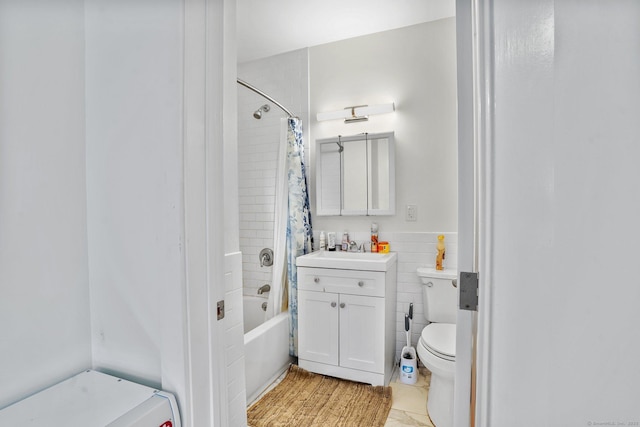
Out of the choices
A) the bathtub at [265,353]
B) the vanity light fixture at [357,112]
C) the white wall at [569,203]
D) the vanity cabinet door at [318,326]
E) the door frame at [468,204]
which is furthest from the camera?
the vanity light fixture at [357,112]

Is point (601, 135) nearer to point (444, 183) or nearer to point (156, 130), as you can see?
point (156, 130)

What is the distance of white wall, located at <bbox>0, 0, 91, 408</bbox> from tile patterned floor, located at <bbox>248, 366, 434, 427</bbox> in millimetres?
1387

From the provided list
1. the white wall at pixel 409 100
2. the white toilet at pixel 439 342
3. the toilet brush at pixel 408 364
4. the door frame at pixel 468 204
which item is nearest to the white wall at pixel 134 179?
the door frame at pixel 468 204

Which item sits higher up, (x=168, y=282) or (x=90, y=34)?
(x=90, y=34)

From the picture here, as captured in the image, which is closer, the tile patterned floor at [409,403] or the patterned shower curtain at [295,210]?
the tile patterned floor at [409,403]

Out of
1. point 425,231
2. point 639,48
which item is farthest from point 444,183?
point 639,48

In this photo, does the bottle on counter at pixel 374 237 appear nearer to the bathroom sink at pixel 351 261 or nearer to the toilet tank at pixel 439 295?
the bathroom sink at pixel 351 261

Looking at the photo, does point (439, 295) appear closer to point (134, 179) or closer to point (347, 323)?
point (347, 323)

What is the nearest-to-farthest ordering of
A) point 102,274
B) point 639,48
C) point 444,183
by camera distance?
point 639,48, point 102,274, point 444,183

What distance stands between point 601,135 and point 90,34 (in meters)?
1.24

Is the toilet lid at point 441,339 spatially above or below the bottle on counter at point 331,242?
below

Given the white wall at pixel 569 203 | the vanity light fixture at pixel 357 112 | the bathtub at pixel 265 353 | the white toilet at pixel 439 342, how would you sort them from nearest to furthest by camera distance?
the white wall at pixel 569 203 < the white toilet at pixel 439 342 < the bathtub at pixel 265 353 < the vanity light fixture at pixel 357 112

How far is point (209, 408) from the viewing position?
0.74 metres

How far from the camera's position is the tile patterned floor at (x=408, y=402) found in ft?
5.21
